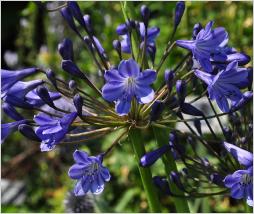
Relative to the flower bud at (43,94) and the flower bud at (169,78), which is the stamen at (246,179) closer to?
the flower bud at (169,78)

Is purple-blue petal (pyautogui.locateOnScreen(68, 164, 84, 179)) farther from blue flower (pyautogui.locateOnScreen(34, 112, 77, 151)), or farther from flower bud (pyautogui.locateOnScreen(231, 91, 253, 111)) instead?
flower bud (pyautogui.locateOnScreen(231, 91, 253, 111))

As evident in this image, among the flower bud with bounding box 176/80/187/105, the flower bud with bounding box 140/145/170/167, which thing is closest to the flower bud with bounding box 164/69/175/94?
the flower bud with bounding box 176/80/187/105

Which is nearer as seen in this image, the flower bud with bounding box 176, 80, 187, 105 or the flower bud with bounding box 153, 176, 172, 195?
the flower bud with bounding box 176, 80, 187, 105

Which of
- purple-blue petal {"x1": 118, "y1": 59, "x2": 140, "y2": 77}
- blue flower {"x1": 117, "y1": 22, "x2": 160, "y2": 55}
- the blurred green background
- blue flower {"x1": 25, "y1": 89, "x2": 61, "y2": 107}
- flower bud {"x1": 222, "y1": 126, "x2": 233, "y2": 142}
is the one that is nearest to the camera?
purple-blue petal {"x1": 118, "y1": 59, "x2": 140, "y2": 77}

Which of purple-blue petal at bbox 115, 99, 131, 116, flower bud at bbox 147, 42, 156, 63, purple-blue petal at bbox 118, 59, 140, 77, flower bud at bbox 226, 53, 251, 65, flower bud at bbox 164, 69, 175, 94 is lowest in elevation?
flower bud at bbox 147, 42, 156, 63

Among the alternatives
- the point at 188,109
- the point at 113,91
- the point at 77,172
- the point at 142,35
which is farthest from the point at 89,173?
the point at 142,35

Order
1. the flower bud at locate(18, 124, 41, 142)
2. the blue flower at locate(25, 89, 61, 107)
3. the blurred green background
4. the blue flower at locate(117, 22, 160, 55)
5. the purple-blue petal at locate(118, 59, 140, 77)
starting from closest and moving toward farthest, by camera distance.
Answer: the purple-blue petal at locate(118, 59, 140, 77) → the flower bud at locate(18, 124, 41, 142) → the blue flower at locate(25, 89, 61, 107) → the blue flower at locate(117, 22, 160, 55) → the blurred green background

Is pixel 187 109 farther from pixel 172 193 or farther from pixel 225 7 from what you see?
pixel 225 7
